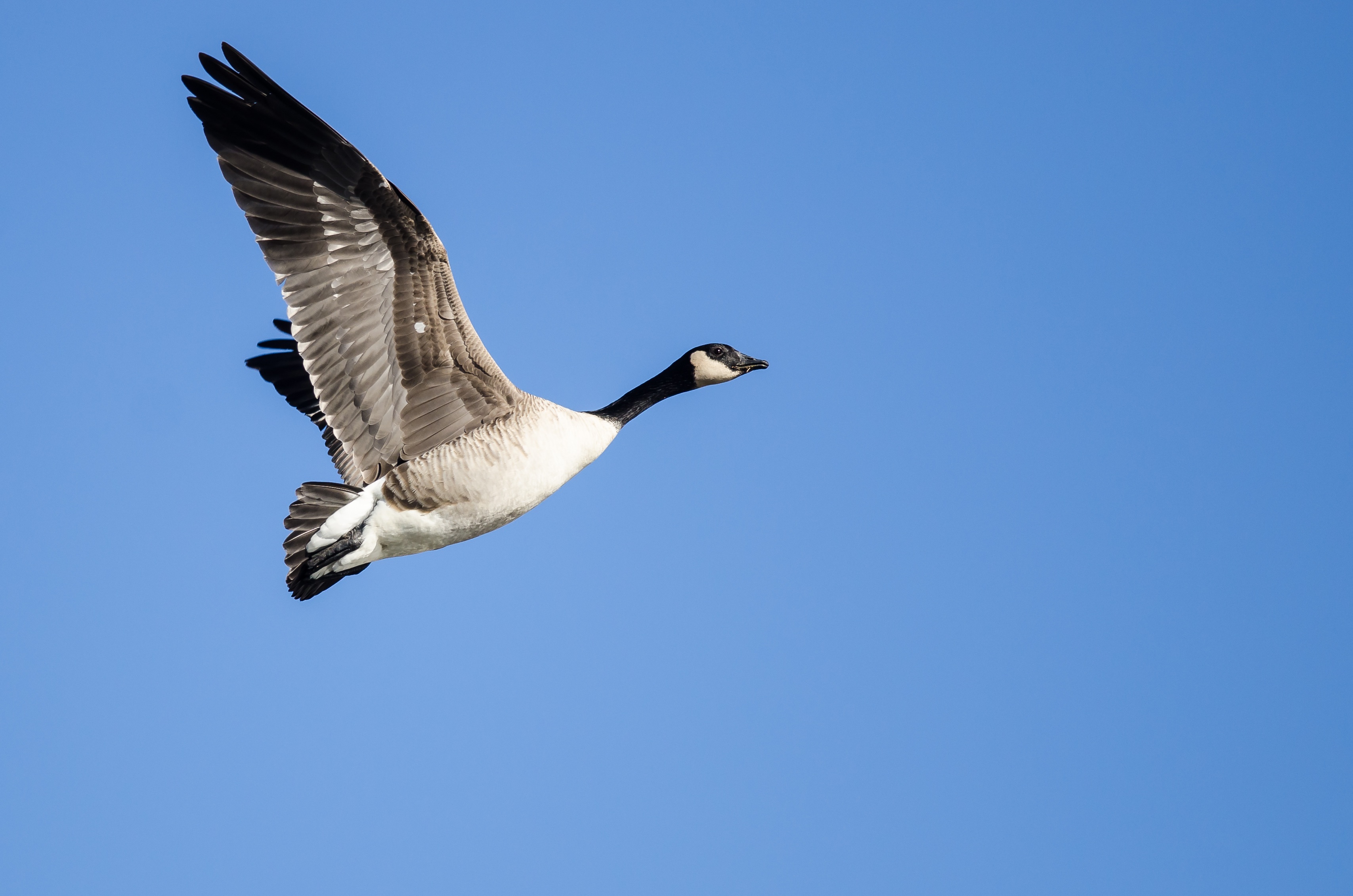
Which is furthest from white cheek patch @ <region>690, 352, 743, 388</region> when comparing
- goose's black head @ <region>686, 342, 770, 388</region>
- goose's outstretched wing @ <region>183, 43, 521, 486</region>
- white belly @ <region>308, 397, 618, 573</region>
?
goose's outstretched wing @ <region>183, 43, 521, 486</region>

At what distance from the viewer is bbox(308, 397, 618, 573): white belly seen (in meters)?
9.08

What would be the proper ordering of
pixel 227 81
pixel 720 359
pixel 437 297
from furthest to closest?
1. pixel 720 359
2. pixel 437 297
3. pixel 227 81

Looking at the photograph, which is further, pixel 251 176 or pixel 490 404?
pixel 490 404

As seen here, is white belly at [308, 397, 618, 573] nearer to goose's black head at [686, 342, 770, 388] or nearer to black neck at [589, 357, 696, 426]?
black neck at [589, 357, 696, 426]

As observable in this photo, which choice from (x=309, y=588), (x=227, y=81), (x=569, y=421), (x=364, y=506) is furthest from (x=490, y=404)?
(x=227, y=81)

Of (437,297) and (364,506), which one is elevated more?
(437,297)

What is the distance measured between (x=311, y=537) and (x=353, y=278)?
6.57 feet

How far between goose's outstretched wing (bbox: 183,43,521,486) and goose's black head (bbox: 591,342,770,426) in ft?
4.42

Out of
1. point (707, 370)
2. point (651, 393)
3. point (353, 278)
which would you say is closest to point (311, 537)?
point (353, 278)

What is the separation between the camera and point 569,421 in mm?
9680

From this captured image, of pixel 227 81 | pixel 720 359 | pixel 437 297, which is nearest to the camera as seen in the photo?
pixel 227 81

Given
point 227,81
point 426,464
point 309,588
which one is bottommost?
point 309,588

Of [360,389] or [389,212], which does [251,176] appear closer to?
[389,212]

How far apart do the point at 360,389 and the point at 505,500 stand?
1.42 meters
